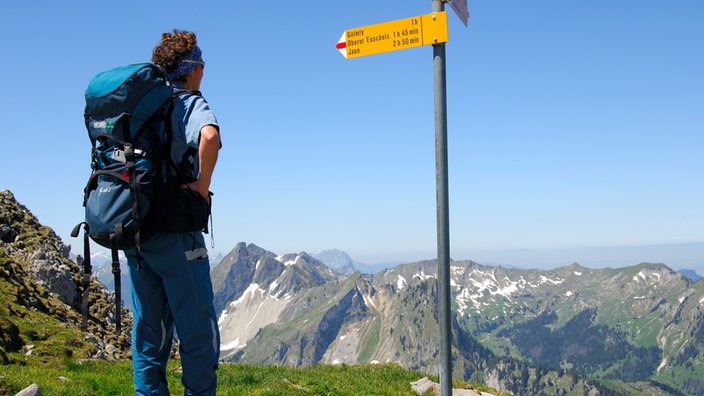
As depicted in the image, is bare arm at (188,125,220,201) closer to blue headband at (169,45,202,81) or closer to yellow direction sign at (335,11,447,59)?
blue headband at (169,45,202,81)

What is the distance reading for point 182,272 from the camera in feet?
20.6

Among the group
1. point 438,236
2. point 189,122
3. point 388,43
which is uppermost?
point 388,43

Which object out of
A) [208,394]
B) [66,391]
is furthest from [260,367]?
[208,394]

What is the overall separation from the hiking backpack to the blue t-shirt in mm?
113

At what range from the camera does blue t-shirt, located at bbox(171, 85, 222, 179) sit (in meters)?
6.07

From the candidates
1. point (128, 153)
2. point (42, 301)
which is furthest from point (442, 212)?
point (42, 301)

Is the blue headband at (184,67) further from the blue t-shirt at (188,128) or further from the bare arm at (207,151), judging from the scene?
the bare arm at (207,151)

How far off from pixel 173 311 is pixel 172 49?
126 inches

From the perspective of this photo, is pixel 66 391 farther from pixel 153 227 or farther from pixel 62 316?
pixel 62 316

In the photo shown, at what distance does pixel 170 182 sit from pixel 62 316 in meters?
25.1

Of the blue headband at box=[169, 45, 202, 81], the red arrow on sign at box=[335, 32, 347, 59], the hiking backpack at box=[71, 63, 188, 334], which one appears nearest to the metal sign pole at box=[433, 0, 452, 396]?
the red arrow on sign at box=[335, 32, 347, 59]

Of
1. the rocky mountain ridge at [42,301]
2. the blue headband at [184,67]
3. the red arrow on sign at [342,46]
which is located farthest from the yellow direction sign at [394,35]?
the rocky mountain ridge at [42,301]

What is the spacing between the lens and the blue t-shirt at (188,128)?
6.07 meters

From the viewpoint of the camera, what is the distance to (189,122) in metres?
6.15
